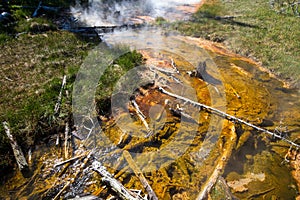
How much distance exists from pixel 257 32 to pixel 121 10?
9.75m

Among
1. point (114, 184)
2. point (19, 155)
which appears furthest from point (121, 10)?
point (114, 184)

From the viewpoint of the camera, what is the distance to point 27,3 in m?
16.1

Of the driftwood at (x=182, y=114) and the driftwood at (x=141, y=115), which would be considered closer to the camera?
the driftwood at (x=141, y=115)

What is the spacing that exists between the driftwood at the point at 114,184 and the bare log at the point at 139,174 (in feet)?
1.38

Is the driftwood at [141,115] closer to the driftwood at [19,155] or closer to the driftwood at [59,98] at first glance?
the driftwood at [59,98]

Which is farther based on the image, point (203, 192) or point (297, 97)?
point (297, 97)

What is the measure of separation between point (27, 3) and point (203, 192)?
1569 centimetres

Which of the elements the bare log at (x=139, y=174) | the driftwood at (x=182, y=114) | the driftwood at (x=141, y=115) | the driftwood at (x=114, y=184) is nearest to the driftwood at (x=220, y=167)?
the bare log at (x=139, y=174)

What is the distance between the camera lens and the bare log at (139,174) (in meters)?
6.31

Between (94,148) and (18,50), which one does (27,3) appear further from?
(94,148)

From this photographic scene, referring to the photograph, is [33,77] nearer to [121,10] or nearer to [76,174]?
[76,174]

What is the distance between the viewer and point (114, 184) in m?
6.25

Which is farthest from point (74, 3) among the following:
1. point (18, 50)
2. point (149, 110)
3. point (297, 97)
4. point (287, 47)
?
point (297, 97)

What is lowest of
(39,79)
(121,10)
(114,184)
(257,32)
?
(114,184)
